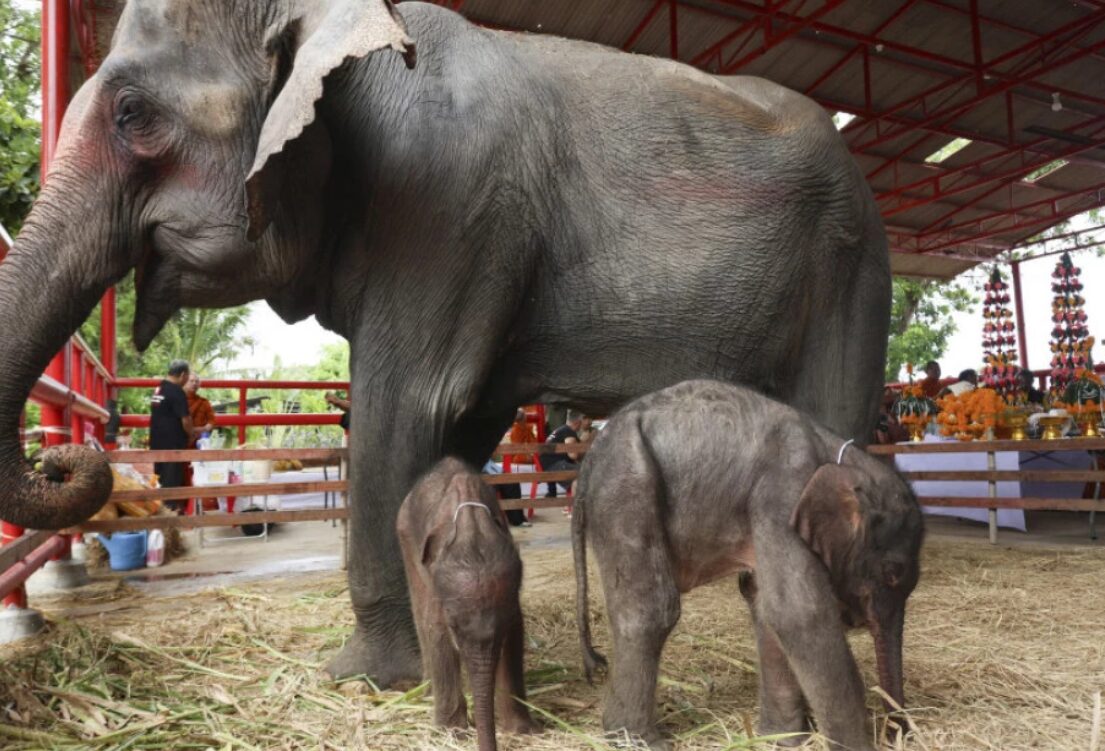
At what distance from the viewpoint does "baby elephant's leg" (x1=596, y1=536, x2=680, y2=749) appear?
6.24 ft

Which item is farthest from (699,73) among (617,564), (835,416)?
(617,564)

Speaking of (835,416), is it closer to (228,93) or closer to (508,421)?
(508,421)

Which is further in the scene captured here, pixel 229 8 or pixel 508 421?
pixel 508 421

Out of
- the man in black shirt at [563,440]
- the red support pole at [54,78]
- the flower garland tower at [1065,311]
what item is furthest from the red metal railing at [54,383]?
the flower garland tower at [1065,311]

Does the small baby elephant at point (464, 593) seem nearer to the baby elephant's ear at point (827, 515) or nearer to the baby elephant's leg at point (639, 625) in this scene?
the baby elephant's leg at point (639, 625)

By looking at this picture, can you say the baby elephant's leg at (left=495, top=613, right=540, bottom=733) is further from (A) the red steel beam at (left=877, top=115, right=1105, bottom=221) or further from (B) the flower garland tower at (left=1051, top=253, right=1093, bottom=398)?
(A) the red steel beam at (left=877, top=115, right=1105, bottom=221)

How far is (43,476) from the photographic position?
6.91ft

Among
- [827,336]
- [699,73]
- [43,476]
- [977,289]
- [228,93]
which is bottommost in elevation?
[43,476]

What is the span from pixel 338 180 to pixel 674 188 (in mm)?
976

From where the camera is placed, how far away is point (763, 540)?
6.23 feet

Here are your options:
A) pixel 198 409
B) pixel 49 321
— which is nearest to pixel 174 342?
pixel 198 409

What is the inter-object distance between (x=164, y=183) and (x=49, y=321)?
0.45 meters

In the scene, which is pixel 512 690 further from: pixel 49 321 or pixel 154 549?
pixel 154 549

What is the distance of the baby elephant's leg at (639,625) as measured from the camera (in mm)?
1901
